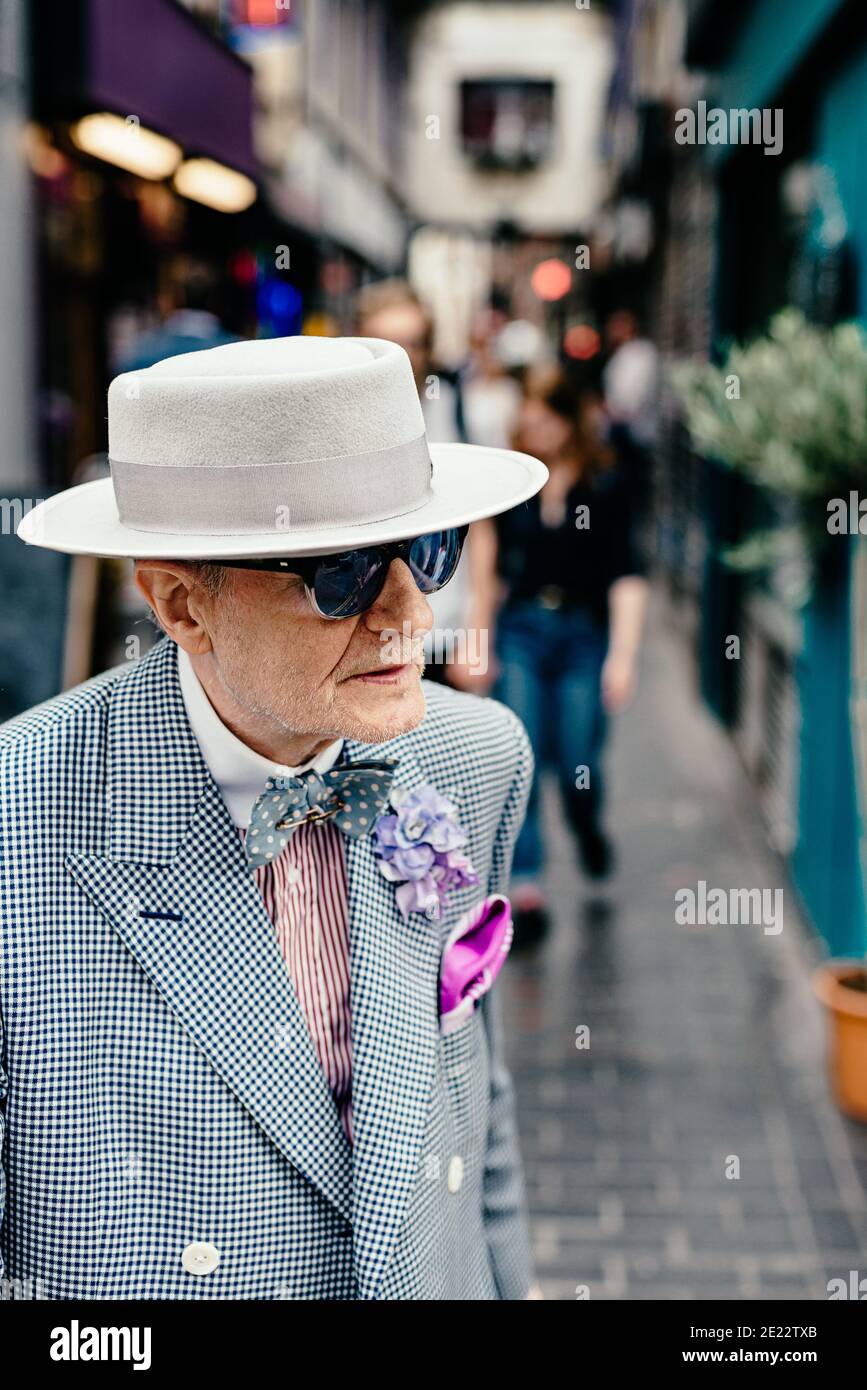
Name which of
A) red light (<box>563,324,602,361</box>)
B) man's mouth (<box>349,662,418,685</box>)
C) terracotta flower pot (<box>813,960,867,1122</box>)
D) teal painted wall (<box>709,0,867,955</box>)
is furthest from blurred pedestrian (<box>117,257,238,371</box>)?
red light (<box>563,324,602,361</box>)

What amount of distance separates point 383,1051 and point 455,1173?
0.25m

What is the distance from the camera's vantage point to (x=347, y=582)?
1521 mm

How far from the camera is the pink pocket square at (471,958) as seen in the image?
1.79 m

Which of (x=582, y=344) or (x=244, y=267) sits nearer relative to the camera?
(x=244, y=267)

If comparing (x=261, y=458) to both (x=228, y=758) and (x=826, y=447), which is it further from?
(x=826, y=447)

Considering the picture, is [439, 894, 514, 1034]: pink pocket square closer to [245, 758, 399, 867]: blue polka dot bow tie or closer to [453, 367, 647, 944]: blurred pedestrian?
[245, 758, 399, 867]: blue polka dot bow tie

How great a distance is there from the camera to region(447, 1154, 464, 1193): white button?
69.8 inches

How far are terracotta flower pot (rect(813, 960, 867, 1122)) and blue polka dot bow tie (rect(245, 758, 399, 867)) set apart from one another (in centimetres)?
312

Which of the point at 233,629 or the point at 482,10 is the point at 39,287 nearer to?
the point at 233,629

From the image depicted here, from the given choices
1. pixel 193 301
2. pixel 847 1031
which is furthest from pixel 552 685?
pixel 193 301

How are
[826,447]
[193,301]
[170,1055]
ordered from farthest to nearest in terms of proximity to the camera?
1. [193,301]
2. [826,447]
3. [170,1055]

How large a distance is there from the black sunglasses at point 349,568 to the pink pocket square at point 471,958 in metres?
0.48

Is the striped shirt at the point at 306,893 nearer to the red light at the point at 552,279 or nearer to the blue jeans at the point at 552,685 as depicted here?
the blue jeans at the point at 552,685
